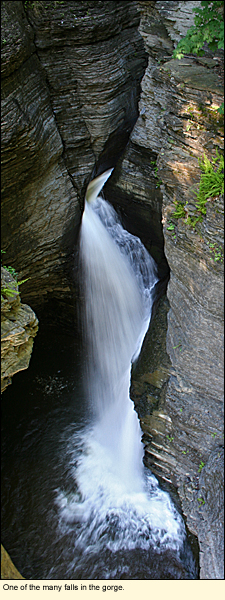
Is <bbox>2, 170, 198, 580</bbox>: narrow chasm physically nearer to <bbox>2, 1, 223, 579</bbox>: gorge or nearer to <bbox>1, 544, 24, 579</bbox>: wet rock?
<bbox>2, 1, 223, 579</bbox>: gorge

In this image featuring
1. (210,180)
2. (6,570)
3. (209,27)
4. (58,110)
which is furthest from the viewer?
(58,110)

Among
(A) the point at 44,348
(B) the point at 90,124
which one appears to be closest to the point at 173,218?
(B) the point at 90,124

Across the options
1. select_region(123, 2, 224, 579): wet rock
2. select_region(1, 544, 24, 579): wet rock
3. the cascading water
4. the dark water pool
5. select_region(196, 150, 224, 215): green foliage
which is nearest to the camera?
select_region(1, 544, 24, 579): wet rock

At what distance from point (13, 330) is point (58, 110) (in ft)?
16.9

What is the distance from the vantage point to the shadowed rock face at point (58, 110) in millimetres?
7656

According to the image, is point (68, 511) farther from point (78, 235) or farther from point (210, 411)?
point (78, 235)

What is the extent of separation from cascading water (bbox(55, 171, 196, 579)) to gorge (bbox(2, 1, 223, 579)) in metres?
0.42

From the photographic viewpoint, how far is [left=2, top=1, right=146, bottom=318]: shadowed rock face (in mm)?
7656

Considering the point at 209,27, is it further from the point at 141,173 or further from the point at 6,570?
the point at 6,570

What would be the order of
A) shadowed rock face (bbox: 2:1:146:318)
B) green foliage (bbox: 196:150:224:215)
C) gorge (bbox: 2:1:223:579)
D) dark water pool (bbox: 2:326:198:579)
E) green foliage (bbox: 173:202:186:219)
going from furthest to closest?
shadowed rock face (bbox: 2:1:146:318)
dark water pool (bbox: 2:326:198:579)
green foliage (bbox: 173:202:186:219)
gorge (bbox: 2:1:223:579)
green foliage (bbox: 196:150:224:215)

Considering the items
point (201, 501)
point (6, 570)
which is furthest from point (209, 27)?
→ point (6, 570)

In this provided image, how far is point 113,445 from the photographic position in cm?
918

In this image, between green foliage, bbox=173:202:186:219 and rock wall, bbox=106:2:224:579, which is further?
green foliage, bbox=173:202:186:219

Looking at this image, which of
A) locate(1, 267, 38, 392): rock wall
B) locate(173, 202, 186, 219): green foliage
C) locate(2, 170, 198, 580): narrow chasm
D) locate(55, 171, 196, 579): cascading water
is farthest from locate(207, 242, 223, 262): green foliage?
locate(55, 171, 196, 579): cascading water
